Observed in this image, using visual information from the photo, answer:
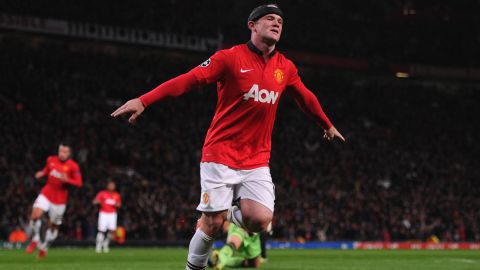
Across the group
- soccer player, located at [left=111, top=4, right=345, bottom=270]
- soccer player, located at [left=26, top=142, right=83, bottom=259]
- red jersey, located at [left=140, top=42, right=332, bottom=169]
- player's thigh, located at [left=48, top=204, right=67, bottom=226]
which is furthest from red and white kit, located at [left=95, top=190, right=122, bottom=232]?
red jersey, located at [left=140, top=42, right=332, bottom=169]

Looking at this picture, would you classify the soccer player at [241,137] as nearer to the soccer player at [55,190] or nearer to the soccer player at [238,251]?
the soccer player at [238,251]

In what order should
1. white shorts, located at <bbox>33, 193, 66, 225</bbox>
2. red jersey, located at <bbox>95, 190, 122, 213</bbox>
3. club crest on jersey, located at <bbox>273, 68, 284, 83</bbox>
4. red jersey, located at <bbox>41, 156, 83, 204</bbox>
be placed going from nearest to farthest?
club crest on jersey, located at <bbox>273, 68, 284, 83</bbox> → red jersey, located at <bbox>41, 156, 83, 204</bbox> → white shorts, located at <bbox>33, 193, 66, 225</bbox> → red jersey, located at <bbox>95, 190, 122, 213</bbox>

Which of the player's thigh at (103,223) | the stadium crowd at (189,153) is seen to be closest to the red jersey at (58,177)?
the player's thigh at (103,223)

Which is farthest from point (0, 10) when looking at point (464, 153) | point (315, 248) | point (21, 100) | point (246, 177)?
point (246, 177)

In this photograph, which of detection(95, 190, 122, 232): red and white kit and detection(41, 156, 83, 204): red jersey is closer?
detection(41, 156, 83, 204): red jersey

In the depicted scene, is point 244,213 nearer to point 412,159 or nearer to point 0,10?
point 0,10

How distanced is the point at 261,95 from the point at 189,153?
27075 mm

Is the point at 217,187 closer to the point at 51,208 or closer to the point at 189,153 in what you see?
the point at 51,208

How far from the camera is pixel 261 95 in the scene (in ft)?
25.0

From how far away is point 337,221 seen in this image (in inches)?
1328

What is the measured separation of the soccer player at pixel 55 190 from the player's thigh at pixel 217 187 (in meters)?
10.7

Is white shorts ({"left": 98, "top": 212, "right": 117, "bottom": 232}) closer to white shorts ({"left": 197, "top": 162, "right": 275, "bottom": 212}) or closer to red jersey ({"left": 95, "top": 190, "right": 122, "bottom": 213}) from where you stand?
red jersey ({"left": 95, "top": 190, "right": 122, "bottom": 213})

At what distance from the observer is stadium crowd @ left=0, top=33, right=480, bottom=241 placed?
1170 inches

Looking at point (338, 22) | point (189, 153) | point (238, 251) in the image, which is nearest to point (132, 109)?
point (238, 251)
